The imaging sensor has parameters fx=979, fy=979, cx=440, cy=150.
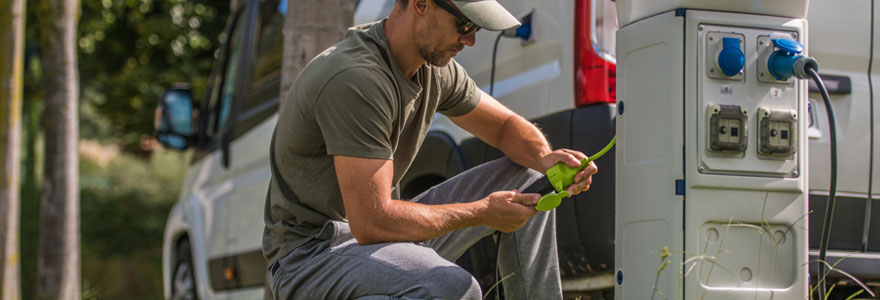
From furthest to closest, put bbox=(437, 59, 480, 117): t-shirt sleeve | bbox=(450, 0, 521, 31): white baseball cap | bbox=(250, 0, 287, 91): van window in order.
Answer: bbox=(250, 0, 287, 91): van window → bbox=(437, 59, 480, 117): t-shirt sleeve → bbox=(450, 0, 521, 31): white baseball cap

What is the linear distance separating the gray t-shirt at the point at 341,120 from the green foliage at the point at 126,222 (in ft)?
43.9

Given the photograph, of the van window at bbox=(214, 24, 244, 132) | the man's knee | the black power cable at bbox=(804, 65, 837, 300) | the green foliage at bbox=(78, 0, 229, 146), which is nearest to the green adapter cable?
the man's knee

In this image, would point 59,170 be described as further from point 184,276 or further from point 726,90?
point 726,90

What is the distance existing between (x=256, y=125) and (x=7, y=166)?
18.2 feet

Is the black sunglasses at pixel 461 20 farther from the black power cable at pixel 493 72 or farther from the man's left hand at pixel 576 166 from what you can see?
the black power cable at pixel 493 72

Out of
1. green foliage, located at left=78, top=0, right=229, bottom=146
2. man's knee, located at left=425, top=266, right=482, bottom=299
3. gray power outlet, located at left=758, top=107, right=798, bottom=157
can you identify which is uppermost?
green foliage, located at left=78, top=0, right=229, bottom=146

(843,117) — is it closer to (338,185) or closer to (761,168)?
(761,168)

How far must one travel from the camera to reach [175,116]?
20.1ft

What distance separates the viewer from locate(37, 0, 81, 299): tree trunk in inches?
384

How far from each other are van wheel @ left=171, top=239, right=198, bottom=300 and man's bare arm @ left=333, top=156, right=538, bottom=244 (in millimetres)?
3865

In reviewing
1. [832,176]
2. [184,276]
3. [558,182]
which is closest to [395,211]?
[558,182]

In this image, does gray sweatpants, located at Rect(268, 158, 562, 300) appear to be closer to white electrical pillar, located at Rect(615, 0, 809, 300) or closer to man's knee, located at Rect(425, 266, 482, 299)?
man's knee, located at Rect(425, 266, 482, 299)

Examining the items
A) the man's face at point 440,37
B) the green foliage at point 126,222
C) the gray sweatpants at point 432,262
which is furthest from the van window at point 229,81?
the green foliage at point 126,222

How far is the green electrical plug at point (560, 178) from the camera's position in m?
2.87
